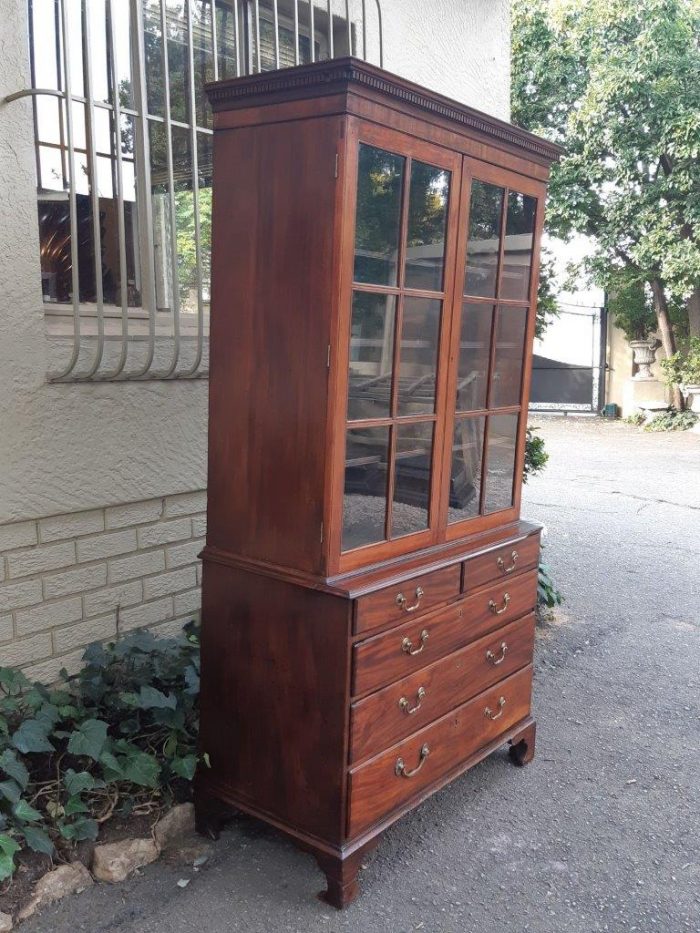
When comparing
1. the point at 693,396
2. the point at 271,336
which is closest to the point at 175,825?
the point at 271,336

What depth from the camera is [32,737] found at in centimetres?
235

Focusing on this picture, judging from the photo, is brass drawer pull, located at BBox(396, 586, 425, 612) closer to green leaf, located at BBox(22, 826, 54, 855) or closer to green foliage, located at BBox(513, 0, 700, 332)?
green leaf, located at BBox(22, 826, 54, 855)

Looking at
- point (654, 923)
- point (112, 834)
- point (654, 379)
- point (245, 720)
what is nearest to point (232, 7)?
point (245, 720)

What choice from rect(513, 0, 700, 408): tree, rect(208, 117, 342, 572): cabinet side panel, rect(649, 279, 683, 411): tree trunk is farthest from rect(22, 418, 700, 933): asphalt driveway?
rect(649, 279, 683, 411): tree trunk

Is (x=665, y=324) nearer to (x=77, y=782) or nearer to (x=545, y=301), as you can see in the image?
(x=545, y=301)

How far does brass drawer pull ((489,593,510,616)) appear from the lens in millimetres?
2677

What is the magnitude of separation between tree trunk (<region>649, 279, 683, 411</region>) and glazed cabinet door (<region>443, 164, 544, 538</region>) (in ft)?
33.7

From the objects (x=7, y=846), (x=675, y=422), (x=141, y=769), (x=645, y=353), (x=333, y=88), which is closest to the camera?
(x=333, y=88)

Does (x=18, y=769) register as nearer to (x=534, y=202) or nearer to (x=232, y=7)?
(x=534, y=202)

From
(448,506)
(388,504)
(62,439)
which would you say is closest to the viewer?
(388,504)

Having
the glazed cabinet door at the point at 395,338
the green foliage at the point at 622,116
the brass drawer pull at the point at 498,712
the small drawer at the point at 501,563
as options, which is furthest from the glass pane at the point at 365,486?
the green foliage at the point at 622,116

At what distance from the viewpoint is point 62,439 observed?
106 inches

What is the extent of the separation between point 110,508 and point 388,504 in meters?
1.11

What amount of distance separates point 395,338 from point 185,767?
1.40 meters
